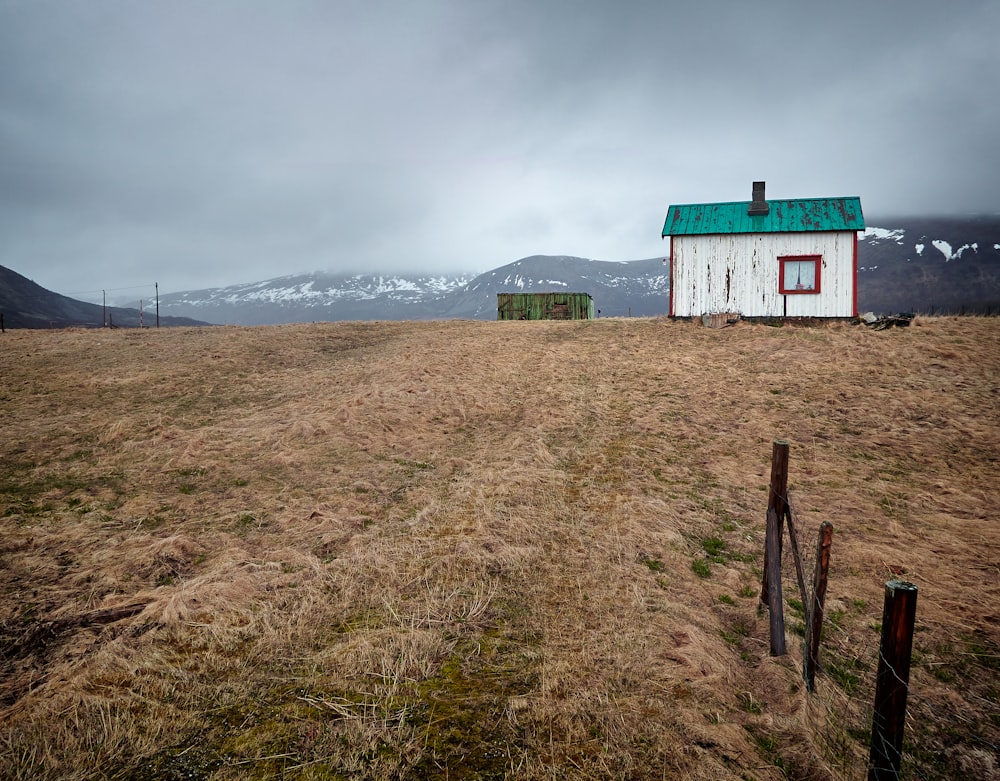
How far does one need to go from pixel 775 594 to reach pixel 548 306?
34.6m

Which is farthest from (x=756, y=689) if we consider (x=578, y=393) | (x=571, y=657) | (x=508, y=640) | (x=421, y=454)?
(x=578, y=393)

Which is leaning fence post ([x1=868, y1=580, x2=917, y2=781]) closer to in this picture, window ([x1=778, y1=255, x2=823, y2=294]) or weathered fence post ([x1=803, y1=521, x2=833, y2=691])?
weathered fence post ([x1=803, y1=521, x2=833, y2=691])

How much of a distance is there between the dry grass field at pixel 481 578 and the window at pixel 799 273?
9183mm

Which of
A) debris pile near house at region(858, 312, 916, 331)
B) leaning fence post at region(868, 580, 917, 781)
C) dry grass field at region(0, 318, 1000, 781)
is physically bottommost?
dry grass field at region(0, 318, 1000, 781)

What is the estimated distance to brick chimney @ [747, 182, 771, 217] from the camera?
2566 centimetres

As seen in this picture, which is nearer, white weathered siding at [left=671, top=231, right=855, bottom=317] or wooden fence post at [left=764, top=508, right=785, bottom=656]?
wooden fence post at [left=764, top=508, right=785, bottom=656]

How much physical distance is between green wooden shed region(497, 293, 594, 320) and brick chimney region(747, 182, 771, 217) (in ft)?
46.7

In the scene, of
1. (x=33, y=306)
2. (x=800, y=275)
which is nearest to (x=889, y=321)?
(x=800, y=275)

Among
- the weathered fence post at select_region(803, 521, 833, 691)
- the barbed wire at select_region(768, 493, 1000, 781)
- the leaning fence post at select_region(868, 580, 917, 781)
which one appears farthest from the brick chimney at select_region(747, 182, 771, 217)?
the leaning fence post at select_region(868, 580, 917, 781)

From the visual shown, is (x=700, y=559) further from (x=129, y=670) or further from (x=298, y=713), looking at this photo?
(x=129, y=670)

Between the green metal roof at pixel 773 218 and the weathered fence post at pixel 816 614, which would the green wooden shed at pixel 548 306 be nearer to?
the green metal roof at pixel 773 218

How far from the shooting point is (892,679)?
9.83ft

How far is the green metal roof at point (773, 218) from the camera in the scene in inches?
956

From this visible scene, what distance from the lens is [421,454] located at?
12.0m
